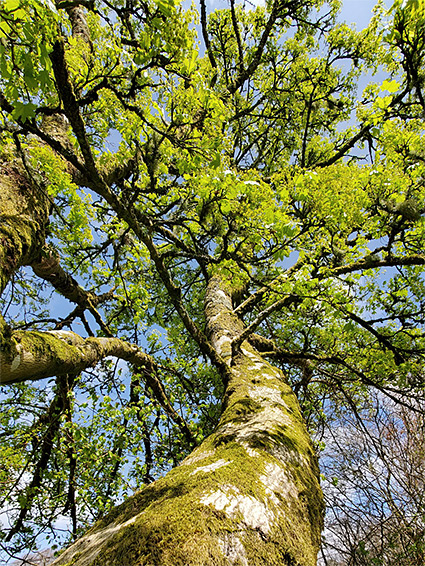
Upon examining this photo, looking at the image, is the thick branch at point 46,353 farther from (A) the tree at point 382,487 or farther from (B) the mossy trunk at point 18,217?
(A) the tree at point 382,487

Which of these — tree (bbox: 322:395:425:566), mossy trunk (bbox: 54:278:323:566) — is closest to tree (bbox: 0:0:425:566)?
mossy trunk (bbox: 54:278:323:566)

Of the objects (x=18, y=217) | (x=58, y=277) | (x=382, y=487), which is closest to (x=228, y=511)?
(x=18, y=217)

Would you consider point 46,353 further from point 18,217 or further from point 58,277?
point 58,277

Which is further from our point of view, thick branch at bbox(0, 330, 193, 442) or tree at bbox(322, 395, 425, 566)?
tree at bbox(322, 395, 425, 566)

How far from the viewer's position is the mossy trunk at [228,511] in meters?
0.94

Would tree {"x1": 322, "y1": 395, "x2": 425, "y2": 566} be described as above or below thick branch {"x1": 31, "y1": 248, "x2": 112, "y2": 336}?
below

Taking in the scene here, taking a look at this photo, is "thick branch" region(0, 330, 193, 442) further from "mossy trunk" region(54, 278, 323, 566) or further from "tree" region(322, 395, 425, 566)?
"tree" region(322, 395, 425, 566)

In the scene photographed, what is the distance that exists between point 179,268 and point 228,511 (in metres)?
7.67

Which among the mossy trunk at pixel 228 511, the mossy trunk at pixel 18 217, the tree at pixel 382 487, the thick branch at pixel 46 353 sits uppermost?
the mossy trunk at pixel 18 217

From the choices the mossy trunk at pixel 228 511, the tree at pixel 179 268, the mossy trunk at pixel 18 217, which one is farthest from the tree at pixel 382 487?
the mossy trunk at pixel 18 217

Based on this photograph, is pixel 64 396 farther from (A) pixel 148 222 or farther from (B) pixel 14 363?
(A) pixel 148 222

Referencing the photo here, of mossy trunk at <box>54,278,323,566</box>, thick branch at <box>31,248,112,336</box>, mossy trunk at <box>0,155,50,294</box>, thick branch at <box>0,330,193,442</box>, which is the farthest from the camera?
thick branch at <box>31,248,112,336</box>

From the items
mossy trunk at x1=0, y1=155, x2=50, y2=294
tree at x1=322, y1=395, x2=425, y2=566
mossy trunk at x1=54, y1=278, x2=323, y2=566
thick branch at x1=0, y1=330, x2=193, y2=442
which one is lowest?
tree at x1=322, y1=395, x2=425, y2=566

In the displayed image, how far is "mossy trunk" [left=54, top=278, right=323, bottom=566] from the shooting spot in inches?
37.2
